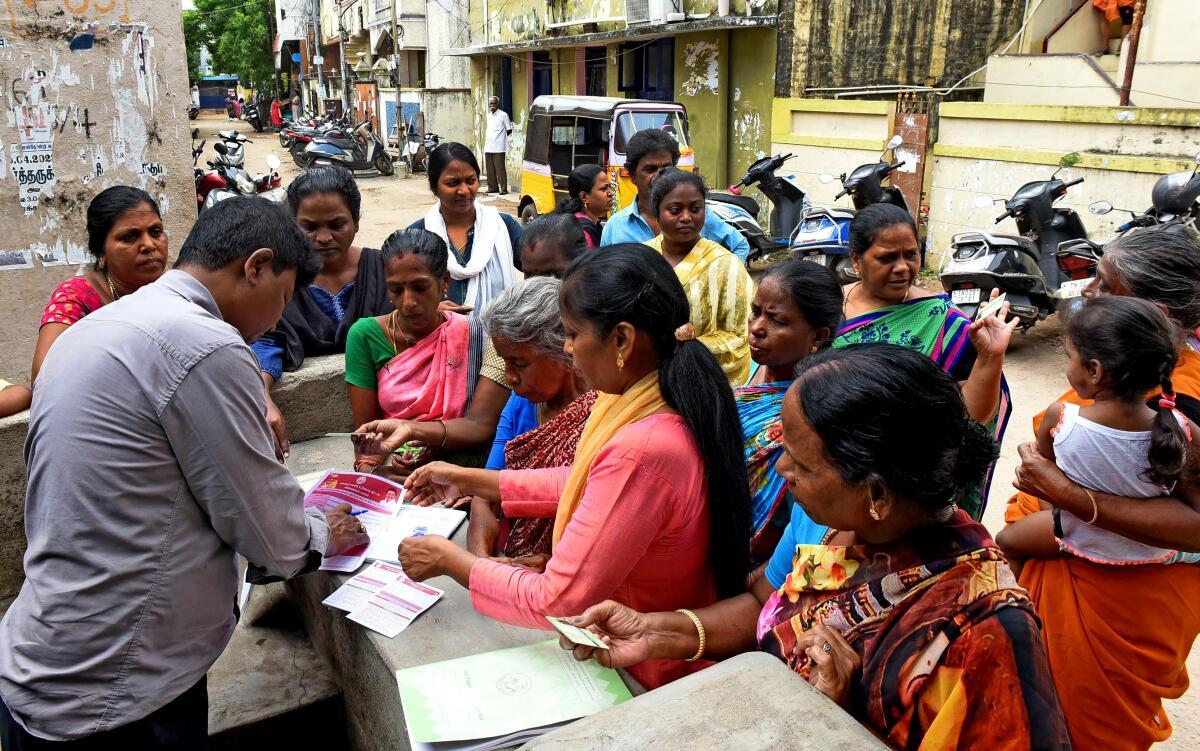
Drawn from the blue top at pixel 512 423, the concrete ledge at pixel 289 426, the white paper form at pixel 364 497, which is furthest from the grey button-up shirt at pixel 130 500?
the concrete ledge at pixel 289 426

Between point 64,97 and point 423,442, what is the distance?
345 cm

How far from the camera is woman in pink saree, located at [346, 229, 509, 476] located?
8.82 ft

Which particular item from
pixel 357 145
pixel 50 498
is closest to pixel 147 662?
pixel 50 498

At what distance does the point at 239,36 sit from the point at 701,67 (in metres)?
36.4

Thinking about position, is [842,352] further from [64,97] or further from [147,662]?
[64,97]

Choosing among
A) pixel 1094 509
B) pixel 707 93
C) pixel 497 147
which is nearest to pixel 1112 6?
pixel 707 93

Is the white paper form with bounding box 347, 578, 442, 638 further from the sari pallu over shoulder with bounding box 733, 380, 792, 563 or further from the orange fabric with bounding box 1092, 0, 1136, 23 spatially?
the orange fabric with bounding box 1092, 0, 1136, 23

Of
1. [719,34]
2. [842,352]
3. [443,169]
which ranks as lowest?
[842,352]

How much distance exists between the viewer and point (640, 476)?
1565mm

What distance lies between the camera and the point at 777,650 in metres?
1.58

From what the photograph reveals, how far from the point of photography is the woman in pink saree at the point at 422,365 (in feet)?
8.82

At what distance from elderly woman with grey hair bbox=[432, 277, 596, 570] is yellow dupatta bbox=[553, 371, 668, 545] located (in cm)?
36

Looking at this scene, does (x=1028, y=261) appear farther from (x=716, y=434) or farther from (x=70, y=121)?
(x=70, y=121)

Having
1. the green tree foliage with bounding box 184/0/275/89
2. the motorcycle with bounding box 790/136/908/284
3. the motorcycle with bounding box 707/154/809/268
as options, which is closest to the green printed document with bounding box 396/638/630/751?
the motorcycle with bounding box 790/136/908/284
